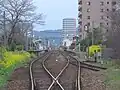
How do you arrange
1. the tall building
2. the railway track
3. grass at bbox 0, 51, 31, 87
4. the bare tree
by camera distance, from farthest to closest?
1. the tall building
2. the bare tree
3. grass at bbox 0, 51, 31, 87
4. the railway track

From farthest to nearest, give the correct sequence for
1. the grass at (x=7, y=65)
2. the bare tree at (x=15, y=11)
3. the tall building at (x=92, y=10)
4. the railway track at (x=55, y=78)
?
the tall building at (x=92, y=10) → the bare tree at (x=15, y=11) → the grass at (x=7, y=65) → the railway track at (x=55, y=78)

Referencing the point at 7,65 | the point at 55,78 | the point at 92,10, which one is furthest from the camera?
the point at 92,10

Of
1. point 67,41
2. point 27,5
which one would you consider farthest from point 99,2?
point 27,5

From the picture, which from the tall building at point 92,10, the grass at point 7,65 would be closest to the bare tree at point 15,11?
the grass at point 7,65

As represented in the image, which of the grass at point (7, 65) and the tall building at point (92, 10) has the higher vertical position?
the tall building at point (92, 10)

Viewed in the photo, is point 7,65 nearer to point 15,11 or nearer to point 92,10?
point 15,11

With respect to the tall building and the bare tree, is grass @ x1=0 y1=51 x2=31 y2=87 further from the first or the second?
the tall building

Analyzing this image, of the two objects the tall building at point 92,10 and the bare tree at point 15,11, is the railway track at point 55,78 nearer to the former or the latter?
the bare tree at point 15,11

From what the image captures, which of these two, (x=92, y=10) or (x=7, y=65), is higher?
(x=92, y=10)

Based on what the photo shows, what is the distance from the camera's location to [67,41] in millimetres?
193750

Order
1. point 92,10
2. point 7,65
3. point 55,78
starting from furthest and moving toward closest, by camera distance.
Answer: point 92,10 → point 7,65 → point 55,78

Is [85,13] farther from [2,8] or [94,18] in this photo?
[2,8]

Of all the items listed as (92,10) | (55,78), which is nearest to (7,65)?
(55,78)

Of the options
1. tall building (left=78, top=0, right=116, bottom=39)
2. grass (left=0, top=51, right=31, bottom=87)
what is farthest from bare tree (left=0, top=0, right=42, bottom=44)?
tall building (left=78, top=0, right=116, bottom=39)
